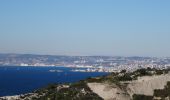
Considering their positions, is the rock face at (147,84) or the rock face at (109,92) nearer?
the rock face at (109,92)

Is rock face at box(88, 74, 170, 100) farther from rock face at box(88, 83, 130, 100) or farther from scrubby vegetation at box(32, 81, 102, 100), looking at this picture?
scrubby vegetation at box(32, 81, 102, 100)

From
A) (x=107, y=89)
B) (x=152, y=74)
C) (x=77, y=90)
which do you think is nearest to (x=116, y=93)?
(x=107, y=89)

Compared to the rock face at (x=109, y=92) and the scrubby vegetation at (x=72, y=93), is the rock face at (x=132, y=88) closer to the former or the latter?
the rock face at (x=109, y=92)

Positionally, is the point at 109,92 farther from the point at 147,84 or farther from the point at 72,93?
the point at 147,84

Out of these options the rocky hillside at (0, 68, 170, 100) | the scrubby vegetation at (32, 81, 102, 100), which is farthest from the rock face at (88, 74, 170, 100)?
the scrubby vegetation at (32, 81, 102, 100)

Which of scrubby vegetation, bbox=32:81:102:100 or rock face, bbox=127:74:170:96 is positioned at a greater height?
rock face, bbox=127:74:170:96

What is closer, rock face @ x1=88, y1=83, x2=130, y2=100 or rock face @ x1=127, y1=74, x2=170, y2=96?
rock face @ x1=88, y1=83, x2=130, y2=100

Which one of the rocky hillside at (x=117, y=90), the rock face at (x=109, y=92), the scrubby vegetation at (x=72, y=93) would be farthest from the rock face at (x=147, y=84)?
the scrubby vegetation at (x=72, y=93)

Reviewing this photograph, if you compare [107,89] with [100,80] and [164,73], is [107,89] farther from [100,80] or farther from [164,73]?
[164,73]

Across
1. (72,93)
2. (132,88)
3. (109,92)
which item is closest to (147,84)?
(132,88)
